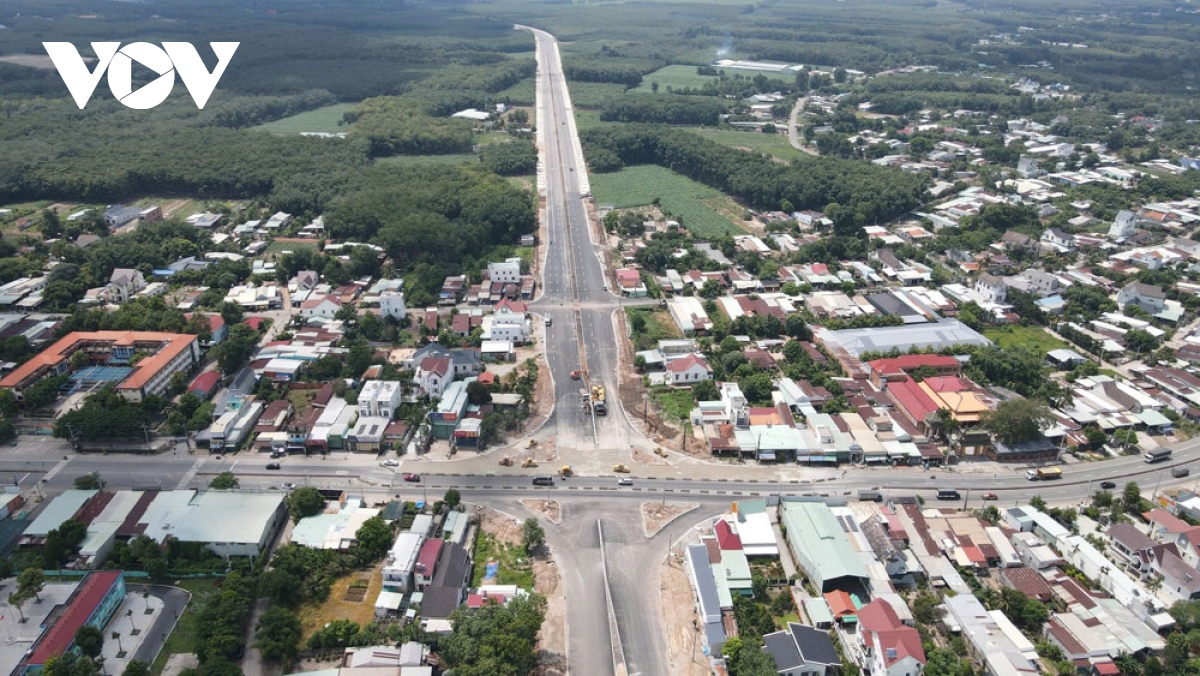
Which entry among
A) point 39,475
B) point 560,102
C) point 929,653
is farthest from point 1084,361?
point 560,102

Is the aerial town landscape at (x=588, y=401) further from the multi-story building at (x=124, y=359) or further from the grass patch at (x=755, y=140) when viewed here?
the grass patch at (x=755, y=140)

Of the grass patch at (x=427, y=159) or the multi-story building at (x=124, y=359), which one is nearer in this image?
the multi-story building at (x=124, y=359)

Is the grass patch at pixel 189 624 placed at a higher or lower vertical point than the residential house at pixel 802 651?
higher

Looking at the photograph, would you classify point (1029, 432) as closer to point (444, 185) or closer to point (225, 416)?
point (225, 416)

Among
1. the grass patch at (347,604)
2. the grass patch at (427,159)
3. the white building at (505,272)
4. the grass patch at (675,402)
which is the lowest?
the grass patch at (347,604)

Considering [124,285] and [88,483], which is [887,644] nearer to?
[88,483]

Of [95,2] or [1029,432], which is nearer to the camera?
[1029,432]

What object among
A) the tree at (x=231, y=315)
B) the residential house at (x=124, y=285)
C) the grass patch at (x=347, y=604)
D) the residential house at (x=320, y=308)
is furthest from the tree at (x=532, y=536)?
the residential house at (x=124, y=285)
